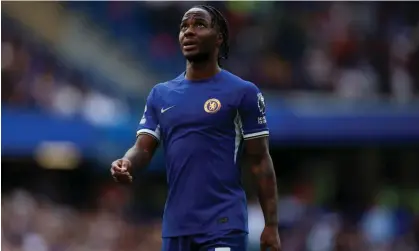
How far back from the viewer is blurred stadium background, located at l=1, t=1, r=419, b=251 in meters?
17.9

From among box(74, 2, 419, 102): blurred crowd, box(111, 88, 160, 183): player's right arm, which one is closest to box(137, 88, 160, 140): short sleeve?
box(111, 88, 160, 183): player's right arm

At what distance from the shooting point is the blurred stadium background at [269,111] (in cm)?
1792

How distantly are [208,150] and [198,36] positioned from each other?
717 mm

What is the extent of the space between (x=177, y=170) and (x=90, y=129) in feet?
38.5

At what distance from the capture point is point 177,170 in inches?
273

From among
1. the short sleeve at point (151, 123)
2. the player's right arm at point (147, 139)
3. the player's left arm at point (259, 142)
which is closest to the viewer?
the player's left arm at point (259, 142)

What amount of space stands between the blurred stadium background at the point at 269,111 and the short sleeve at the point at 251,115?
33.8 feet

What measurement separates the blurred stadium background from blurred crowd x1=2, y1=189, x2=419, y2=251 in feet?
0.09

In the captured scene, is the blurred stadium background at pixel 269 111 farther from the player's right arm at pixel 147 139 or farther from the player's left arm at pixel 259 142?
the player's left arm at pixel 259 142

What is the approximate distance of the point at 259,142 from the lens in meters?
7.01

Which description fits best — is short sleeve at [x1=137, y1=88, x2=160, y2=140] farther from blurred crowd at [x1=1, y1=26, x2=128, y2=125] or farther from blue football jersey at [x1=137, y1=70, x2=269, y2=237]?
blurred crowd at [x1=1, y1=26, x2=128, y2=125]

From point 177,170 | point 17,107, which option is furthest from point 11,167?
point 177,170

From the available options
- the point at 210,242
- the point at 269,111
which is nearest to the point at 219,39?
the point at 210,242

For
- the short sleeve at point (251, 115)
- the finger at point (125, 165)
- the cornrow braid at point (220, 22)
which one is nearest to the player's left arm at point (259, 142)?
the short sleeve at point (251, 115)
